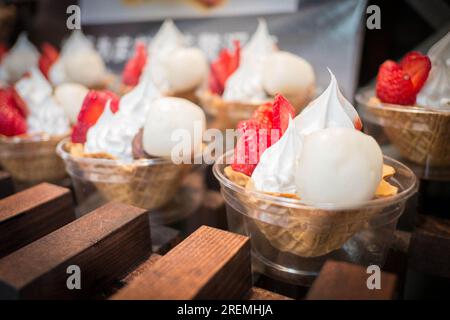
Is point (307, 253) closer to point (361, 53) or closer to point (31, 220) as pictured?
point (31, 220)

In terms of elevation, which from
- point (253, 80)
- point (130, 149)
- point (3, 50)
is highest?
point (3, 50)

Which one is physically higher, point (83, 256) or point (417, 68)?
point (417, 68)

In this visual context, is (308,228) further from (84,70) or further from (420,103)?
(84,70)

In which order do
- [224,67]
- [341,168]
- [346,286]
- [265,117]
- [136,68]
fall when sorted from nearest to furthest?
[346,286]
[341,168]
[265,117]
[224,67]
[136,68]

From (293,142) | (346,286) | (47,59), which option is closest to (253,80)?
(293,142)

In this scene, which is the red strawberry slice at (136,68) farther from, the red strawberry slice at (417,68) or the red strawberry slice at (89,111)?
the red strawberry slice at (417,68)

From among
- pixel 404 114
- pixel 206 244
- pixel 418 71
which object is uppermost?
pixel 418 71

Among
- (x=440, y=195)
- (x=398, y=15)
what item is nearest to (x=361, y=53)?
(x=398, y=15)
